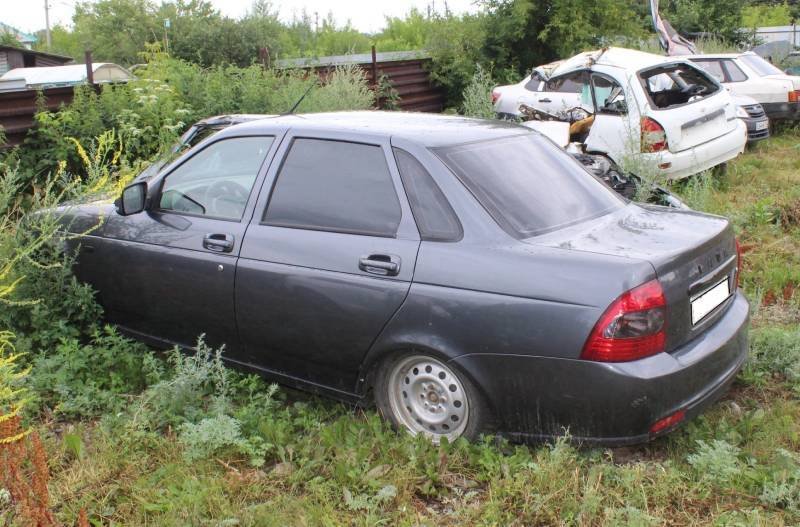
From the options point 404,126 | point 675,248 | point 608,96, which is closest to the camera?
point 675,248

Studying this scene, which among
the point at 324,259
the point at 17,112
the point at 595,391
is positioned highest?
the point at 17,112

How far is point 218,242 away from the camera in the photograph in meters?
4.42

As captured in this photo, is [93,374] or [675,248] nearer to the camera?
[675,248]

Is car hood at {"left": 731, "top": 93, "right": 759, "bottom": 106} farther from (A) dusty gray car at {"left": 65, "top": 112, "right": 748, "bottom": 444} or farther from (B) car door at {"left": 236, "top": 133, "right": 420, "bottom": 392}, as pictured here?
(B) car door at {"left": 236, "top": 133, "right": 420, "bottom": 392}

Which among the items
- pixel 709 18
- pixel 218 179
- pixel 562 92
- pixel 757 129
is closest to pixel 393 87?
pixel 562 92

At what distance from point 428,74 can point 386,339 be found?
13.3 m

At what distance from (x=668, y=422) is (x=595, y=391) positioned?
0.39m

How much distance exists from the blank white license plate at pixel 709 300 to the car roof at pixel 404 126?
136 centimetres

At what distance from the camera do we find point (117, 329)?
16.9 feet

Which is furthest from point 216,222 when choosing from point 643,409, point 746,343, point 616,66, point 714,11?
point 714,11

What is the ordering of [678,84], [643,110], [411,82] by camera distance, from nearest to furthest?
[643,110] < [678,84] < [411,82]

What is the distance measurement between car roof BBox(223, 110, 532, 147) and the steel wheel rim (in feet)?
3.62

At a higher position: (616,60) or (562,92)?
(616,60)

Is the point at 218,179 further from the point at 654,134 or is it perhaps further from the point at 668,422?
the point at 654,134
